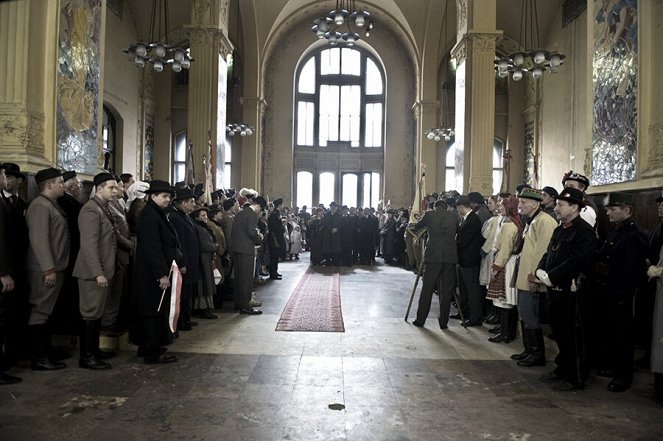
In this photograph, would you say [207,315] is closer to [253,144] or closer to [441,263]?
[441,263]

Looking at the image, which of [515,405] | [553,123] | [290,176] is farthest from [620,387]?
[290,176]

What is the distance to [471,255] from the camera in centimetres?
662

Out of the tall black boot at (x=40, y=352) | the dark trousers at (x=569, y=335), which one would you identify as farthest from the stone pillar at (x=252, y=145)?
the dark trousers at (x=569, y=335)

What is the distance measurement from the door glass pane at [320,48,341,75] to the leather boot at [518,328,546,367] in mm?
18744

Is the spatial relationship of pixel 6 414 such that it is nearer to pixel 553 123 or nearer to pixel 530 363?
pixel 530 363

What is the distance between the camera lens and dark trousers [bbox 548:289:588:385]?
167 inches

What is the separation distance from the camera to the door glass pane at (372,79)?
2191cm

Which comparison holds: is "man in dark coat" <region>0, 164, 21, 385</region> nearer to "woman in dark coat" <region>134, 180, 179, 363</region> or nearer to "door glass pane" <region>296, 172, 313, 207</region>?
"woman in dark coat" <region>134, 180, 179, 363</region>

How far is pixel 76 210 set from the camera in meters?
4.94

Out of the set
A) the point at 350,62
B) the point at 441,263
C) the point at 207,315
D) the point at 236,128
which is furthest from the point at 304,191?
the point at 441,263

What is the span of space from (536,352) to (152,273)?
3550 mm

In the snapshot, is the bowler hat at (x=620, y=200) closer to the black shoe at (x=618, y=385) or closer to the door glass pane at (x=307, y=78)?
the black shoe at (x=618, y=385)

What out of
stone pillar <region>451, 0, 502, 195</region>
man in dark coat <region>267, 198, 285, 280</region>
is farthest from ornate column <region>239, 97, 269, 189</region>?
stone pillar <region>451, 0, 502, 195</region>

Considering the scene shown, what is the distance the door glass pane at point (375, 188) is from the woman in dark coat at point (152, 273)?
57.3ft
